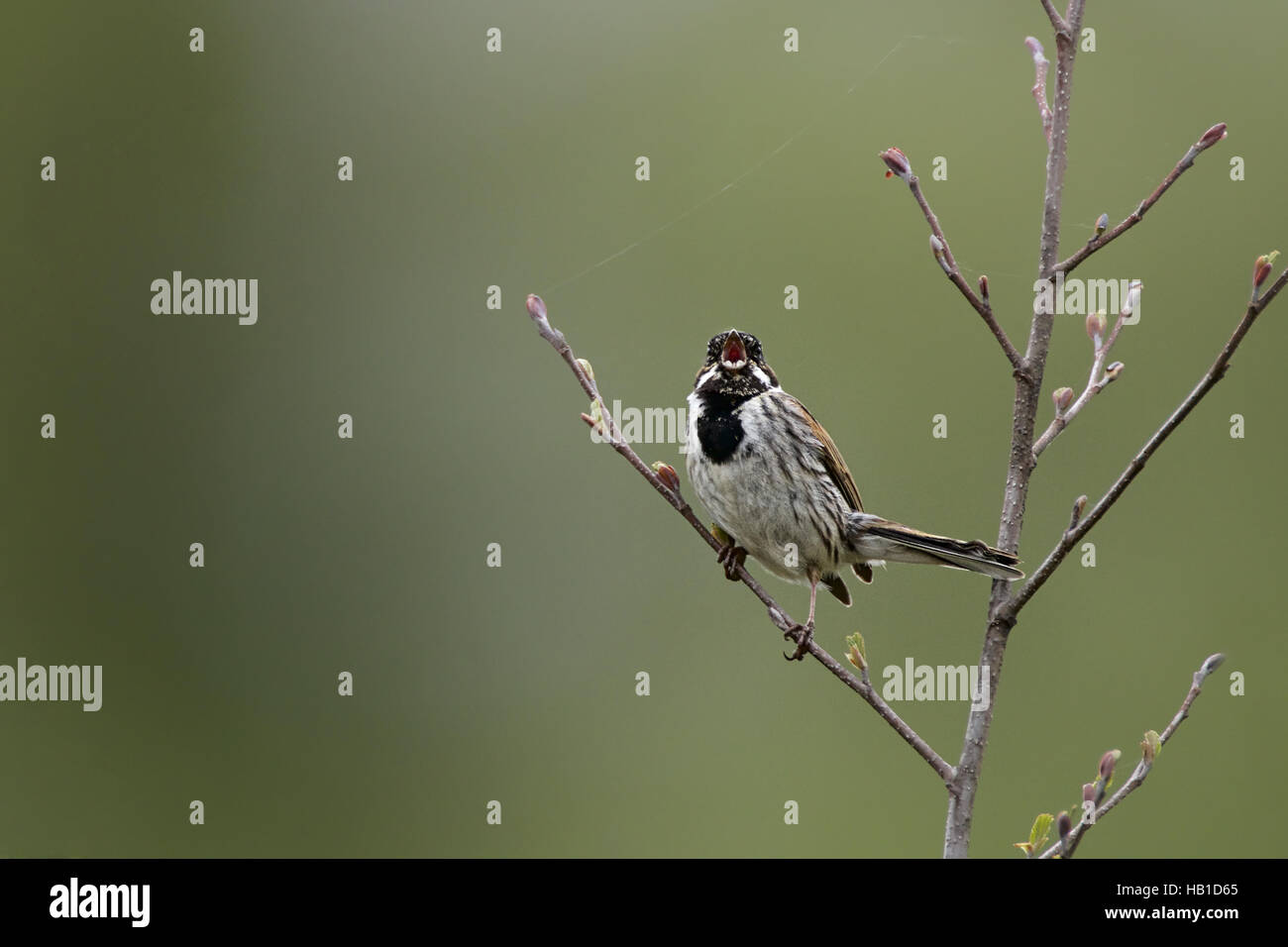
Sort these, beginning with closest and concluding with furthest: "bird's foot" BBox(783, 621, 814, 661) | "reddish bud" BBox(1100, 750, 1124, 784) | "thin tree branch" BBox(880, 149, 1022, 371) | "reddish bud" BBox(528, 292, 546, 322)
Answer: "reddish bud" BBox(1100, 750, 1124, 784) → "thin tree branch" BBox(880, 149, 1022, 371) → "reddish bud" BBox(528, 292, 546, 322) → "bird's foot" BBox(783, 621, 814, 661)

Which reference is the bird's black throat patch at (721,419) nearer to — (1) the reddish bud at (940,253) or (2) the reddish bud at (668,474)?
(2) the reddish bud at (668,474)

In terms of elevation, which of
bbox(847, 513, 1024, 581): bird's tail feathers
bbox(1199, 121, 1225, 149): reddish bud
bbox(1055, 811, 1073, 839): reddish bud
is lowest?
bbox(1055, 811, 1073, 839): reddish bud

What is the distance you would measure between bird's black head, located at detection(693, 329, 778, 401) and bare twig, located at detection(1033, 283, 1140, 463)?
1474 mm

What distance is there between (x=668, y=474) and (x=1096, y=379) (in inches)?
54.4

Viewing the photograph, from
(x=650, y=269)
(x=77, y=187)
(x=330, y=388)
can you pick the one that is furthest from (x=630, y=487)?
(x=77, y=187)

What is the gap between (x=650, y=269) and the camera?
41.1 ft

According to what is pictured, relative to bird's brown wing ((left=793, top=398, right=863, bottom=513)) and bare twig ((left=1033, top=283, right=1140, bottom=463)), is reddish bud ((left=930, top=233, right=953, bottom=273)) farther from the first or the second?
bird's brown wing ((left=793, top=398, right=863, bottom=513))

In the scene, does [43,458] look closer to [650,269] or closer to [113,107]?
[113,107]

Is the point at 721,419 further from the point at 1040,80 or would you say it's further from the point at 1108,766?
the point at 1108,766

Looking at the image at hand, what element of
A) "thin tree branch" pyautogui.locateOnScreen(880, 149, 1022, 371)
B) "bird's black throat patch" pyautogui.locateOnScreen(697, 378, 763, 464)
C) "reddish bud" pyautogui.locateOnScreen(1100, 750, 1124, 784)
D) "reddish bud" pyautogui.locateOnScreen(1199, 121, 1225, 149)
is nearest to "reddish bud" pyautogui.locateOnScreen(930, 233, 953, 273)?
"thin tree branch" pyautogui.locateOnScreen(880, 149, 1022, 371)

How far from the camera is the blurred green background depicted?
11109 mm

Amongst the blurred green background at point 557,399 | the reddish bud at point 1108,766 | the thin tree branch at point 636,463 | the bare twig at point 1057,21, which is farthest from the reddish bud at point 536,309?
the blurred green background at point 557,399

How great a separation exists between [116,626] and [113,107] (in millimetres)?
5737

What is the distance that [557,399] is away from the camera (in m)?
12.7
